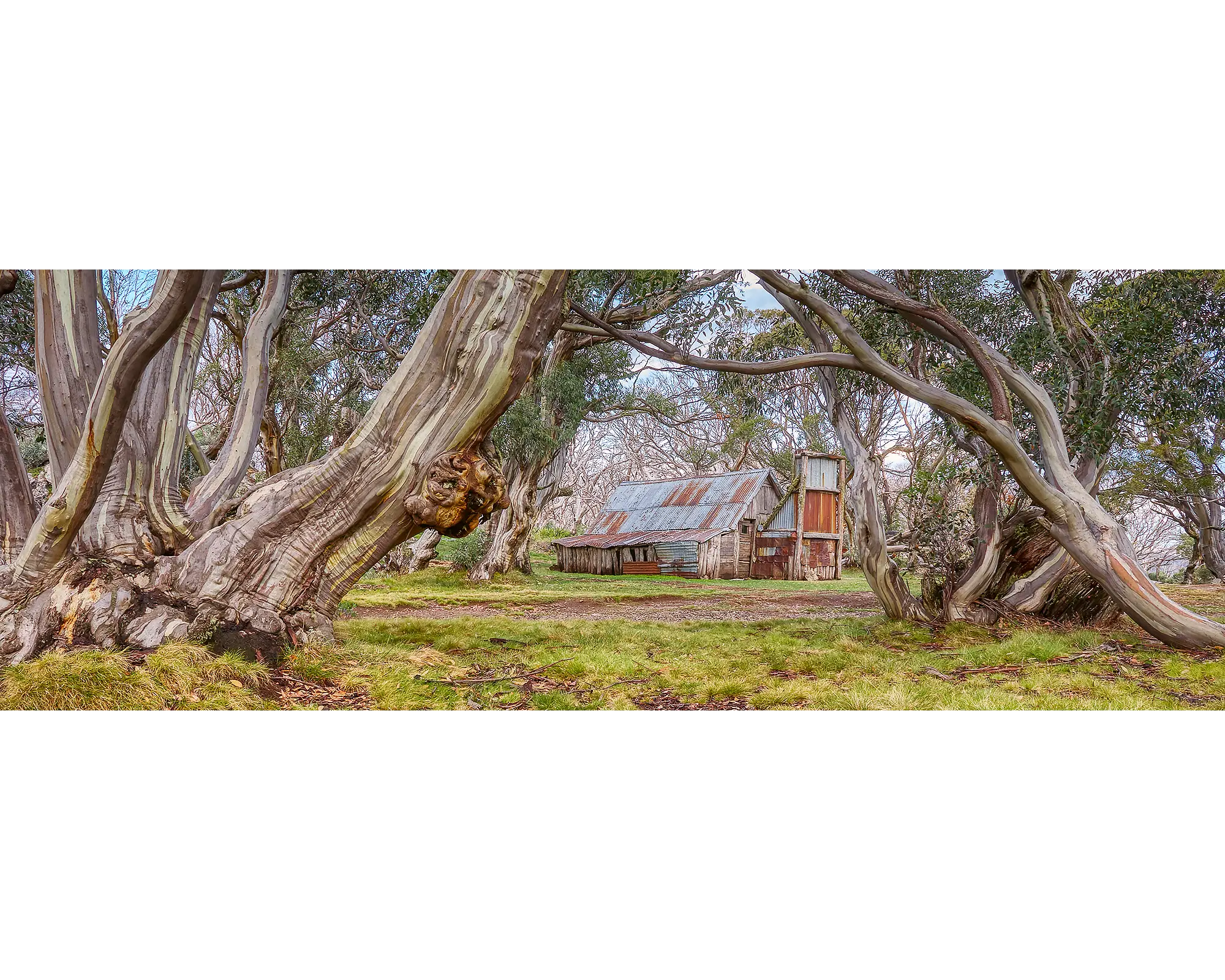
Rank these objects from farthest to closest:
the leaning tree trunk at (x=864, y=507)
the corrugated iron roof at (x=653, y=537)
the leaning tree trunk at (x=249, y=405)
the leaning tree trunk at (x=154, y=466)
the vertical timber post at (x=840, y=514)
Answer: the corrugated iron roof at (x=653, y=537), the vertical timber post at (x=840, y=514), the leaning tree trunk at (x=864, y=507), the leaning tree trunk at (x=249, y=405), the leaning tree trunk at (x=154, y=466)

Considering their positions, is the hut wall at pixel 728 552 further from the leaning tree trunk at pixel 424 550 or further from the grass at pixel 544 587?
the leaning tree trunk at pixel 424 550

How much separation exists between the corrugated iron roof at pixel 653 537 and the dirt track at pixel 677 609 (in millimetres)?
1916

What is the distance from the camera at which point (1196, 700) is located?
4504 millimetres

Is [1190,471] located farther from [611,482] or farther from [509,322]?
[611,482]

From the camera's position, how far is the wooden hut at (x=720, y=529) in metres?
10.1

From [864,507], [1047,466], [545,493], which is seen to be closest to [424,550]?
[545,493]

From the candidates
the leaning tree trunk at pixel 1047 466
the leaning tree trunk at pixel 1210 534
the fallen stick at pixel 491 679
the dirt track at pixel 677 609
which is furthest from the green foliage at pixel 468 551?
the leaning tree trunk at pixel 1210 534

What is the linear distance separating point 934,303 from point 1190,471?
222 centimetres

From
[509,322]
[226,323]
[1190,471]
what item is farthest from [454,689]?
[1190,471]

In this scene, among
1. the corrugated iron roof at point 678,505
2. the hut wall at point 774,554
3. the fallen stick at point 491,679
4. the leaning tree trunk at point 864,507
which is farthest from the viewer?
the hut wall at point 774,554

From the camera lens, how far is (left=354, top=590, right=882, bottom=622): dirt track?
6.44 meters

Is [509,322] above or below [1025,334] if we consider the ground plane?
below

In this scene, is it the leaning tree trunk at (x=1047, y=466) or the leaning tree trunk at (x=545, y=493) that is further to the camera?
the leaning tree trunk at (x=545, y=493)

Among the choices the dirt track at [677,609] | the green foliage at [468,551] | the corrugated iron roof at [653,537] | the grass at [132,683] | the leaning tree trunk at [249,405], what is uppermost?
the leaning tree trunk at [249,405]
